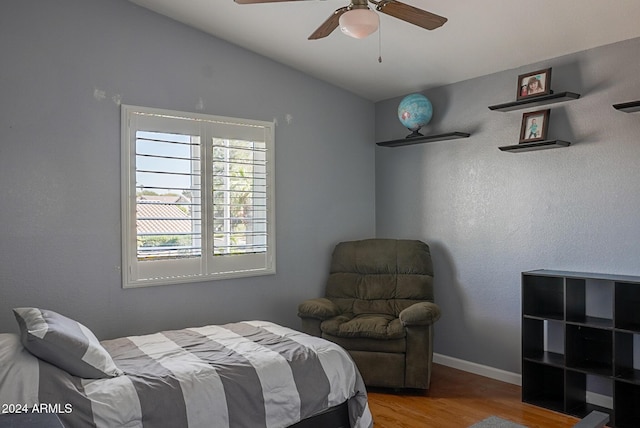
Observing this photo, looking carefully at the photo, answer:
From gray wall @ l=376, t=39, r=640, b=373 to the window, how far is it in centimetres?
136

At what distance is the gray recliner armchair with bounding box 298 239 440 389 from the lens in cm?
373

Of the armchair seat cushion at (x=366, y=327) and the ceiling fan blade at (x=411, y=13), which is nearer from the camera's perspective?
the ceiling fan blade at (x=411, y=13)

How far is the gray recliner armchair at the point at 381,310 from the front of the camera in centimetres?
373

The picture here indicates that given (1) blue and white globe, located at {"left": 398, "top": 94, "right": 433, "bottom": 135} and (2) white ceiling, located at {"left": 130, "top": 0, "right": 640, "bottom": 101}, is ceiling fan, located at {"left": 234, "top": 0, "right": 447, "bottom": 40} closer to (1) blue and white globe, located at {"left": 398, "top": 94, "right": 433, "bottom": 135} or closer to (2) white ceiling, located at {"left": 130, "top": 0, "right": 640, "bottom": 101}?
(2) white ceiling, located at {"left": 130, "top": 0, "right": 640, "bottom": 101}

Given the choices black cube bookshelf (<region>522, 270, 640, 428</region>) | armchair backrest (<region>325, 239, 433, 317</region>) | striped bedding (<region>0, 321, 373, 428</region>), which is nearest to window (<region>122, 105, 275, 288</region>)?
armchair backrest (<region>325, 239, 433, 317</region>)

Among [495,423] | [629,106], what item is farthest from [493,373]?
[629,106]

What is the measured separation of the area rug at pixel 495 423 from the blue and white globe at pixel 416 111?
2383 mm

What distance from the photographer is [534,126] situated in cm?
376

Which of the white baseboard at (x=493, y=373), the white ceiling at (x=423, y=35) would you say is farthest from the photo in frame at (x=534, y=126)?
the white baseboard at (x=493, y=373)

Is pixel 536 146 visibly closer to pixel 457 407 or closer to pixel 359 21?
pixel 457 407

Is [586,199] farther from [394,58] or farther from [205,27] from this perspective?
[205,27]

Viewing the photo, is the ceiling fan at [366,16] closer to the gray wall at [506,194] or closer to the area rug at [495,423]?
the gray wall at [506,194]

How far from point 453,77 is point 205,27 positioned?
203 centimetres

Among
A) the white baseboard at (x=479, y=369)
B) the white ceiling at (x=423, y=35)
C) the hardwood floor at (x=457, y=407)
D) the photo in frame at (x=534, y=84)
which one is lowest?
the hardwood floor at (x=457, y=407)
